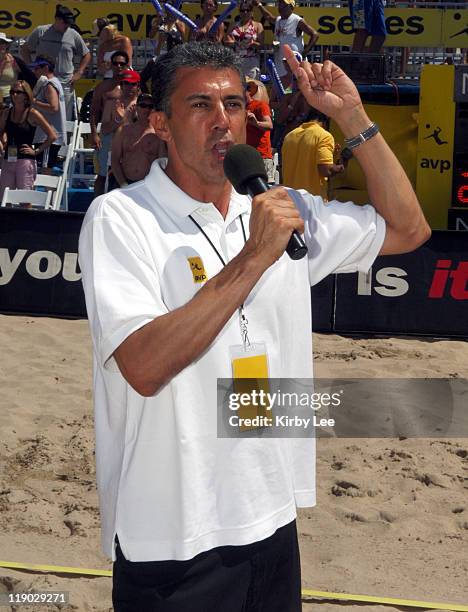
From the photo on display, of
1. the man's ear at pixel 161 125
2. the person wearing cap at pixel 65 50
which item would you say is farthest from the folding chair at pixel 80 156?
the man's ear at pixel 161 125

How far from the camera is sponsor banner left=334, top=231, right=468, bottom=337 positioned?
29.0 feet

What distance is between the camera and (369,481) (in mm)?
5973

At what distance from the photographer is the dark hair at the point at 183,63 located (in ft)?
8.20

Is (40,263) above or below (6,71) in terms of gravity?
below

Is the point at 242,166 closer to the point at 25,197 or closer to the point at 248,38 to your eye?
the point at 25,197

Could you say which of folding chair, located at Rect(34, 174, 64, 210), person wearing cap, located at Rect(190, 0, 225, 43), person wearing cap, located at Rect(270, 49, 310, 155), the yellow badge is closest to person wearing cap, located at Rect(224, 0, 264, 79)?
person wearing cap, located at Rect(190, 0, 225, 43)

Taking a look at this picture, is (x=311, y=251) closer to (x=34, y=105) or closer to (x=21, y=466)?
(x=21, y=466)

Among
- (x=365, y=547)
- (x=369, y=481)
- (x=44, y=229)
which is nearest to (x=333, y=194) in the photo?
(x=44, y=229)

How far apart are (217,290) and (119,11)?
1655 centimetres

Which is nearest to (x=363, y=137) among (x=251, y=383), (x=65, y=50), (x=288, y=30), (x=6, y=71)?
(x=251, y=383)

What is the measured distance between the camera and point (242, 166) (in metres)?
2.30

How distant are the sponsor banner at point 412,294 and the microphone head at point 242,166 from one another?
21.6ft

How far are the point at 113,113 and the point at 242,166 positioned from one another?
982cm

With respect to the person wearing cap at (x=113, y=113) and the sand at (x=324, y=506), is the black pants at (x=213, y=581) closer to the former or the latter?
the sand at (x=324, y=506)
